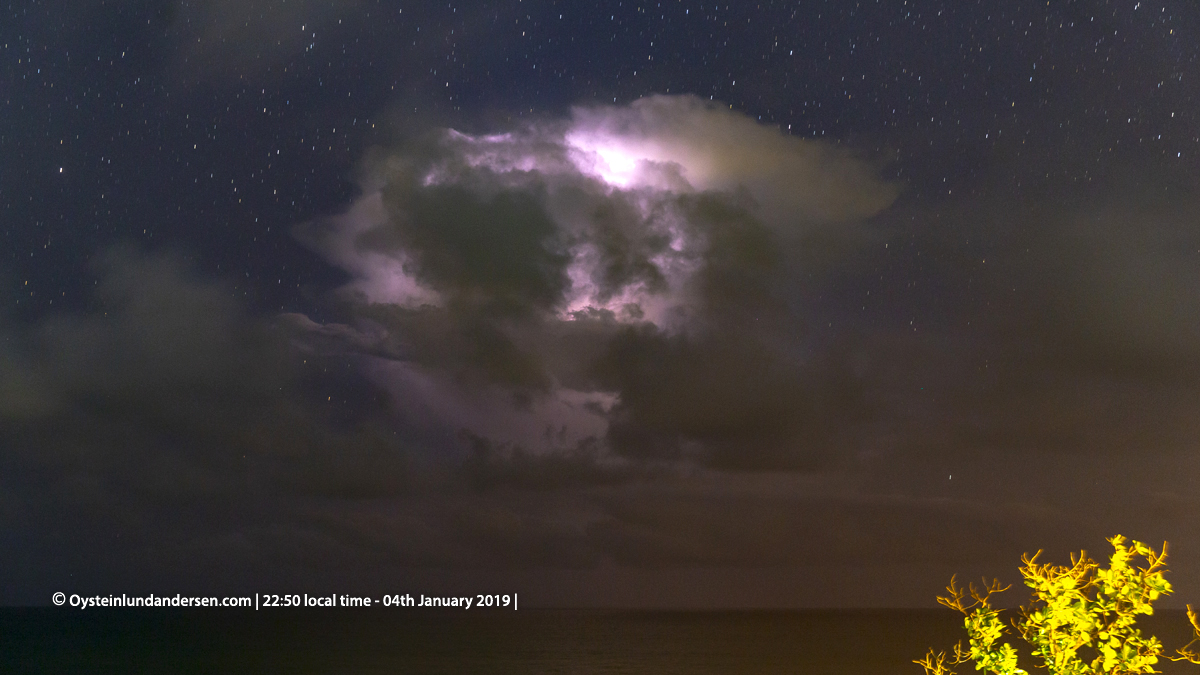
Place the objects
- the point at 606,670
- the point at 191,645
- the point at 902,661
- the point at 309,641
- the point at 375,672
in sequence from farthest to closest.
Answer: the point at 309,641
the point at 191,645
the point at 902,661
the point at 606,670
the point at 375,672

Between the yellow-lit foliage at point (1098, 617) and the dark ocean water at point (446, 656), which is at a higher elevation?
the dark ocean water at point (446, 656)

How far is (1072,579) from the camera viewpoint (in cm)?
777

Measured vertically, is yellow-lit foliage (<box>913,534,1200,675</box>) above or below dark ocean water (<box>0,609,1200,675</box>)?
below

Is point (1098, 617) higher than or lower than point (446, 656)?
lower

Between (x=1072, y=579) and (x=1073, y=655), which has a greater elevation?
(x=1072, y=579)

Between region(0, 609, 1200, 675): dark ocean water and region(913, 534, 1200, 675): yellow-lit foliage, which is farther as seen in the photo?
region(0, 609, 1200, 675): dark ocean water

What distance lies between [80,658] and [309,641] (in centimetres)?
5442

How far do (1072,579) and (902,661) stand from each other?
495 ft

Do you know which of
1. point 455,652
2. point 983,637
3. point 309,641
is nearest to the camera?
point 983,637

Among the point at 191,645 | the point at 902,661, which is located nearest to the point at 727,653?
the point at 902,661

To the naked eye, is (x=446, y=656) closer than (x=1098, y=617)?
No

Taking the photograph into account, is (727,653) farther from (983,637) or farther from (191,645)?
(983,637)

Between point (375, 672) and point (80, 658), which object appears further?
point (80, 658)

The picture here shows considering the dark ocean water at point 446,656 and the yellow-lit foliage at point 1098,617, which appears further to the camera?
the dark ocean water at point 446,656
